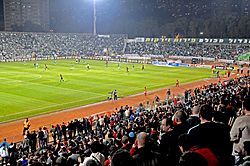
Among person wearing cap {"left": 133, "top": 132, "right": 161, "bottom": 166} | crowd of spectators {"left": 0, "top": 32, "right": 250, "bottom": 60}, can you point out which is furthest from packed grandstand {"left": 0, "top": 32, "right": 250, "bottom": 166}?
crowd of spectators {"left": 0, "top": 32, "right": 250, "bottom": 60}

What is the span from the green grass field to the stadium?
0.12 meters

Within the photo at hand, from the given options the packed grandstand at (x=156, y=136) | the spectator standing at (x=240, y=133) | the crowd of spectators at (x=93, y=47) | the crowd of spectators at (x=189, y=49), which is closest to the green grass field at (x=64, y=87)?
the packed grandstand at (x=156, y=136)

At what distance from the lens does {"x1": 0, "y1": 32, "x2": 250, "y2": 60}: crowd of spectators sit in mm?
85875

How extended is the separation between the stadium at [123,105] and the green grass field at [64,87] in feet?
0.40

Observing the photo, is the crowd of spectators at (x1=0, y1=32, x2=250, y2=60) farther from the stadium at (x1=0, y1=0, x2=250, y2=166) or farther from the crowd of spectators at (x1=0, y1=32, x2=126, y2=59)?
the stadium at (x1=0, y1=0, x2=250, y2=166)

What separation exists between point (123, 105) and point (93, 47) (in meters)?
78.4

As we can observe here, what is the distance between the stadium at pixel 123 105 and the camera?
5.49 metres

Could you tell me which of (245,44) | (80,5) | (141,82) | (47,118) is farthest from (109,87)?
(80,5)

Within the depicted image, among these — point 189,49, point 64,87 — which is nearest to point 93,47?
point 189,49

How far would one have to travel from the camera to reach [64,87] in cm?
4219

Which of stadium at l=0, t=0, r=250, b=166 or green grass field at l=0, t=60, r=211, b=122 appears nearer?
stadium at l=0, t=0, r=250, b=166

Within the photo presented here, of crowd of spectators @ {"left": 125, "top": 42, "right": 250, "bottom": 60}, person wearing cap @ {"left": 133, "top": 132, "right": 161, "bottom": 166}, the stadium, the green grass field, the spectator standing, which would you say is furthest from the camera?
crowd of spectators @ {"left": 125, "top": 42, "right": 250, "bottom": 60}

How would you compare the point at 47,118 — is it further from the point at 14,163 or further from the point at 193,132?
the point at 193,132

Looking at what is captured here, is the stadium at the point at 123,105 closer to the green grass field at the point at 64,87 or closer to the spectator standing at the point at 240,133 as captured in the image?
the spectator standing at the point at 240,133
